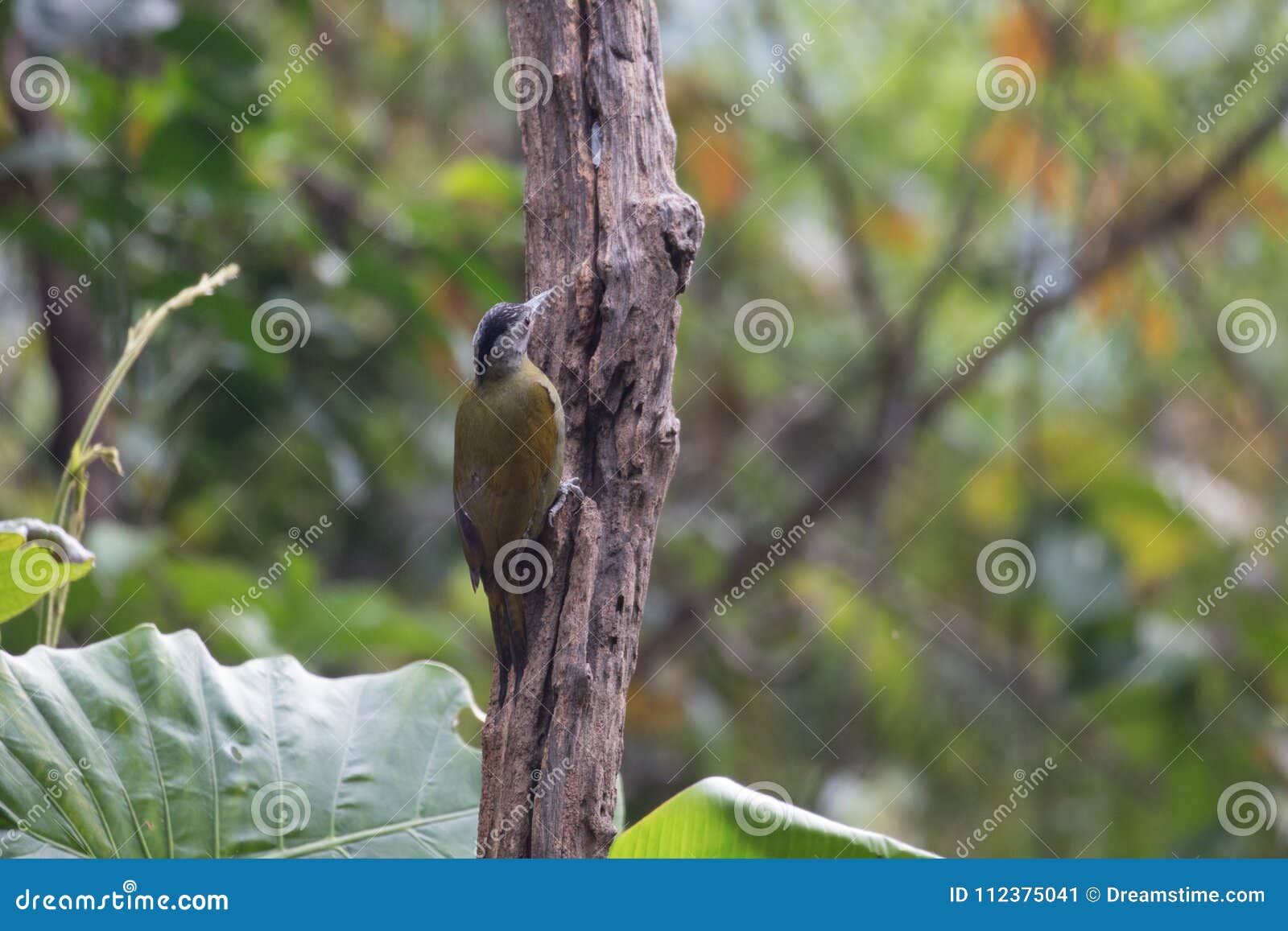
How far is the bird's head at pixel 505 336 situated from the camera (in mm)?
2439

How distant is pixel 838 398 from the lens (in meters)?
6.41

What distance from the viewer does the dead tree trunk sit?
219cm

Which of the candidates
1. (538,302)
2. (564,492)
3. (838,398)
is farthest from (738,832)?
(838,398)

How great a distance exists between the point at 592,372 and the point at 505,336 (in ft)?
1.01

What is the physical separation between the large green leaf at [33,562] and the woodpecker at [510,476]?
781 millimetres

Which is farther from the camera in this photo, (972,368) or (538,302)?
(972,368)

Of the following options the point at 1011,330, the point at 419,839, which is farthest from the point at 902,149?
the point at 419,839

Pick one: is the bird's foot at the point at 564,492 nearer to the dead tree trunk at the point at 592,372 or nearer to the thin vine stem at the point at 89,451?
the dead tree trunk at the point at 592,372

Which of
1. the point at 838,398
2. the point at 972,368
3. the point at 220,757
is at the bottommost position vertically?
the point at 220,757

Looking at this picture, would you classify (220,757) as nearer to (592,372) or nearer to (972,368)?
(592,372)

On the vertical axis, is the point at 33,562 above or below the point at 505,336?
below

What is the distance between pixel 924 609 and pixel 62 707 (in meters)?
4.99

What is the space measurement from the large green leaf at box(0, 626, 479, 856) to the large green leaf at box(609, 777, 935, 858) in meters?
0.64

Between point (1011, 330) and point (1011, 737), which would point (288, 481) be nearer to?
point (1011, 330)
